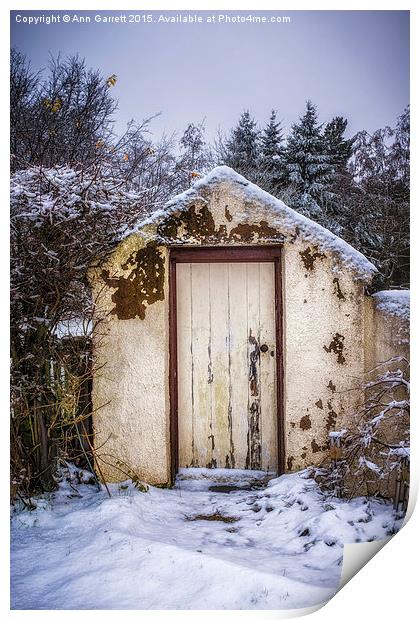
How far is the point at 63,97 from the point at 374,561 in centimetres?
492

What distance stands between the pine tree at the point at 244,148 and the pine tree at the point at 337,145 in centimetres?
95

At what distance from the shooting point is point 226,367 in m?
3.97

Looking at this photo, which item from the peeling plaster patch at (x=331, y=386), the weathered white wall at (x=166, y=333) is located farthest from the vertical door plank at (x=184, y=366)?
the peeling plaster patch at (x=331, y=386)

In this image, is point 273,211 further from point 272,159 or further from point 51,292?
point 272,159

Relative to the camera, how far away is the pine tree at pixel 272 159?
6.12m

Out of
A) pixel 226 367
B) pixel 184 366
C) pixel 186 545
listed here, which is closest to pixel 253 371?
pixel 226 367

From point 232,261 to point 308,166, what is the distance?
11.0ft

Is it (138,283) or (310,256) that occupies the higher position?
(310,256)

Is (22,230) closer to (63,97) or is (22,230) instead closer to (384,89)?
(63,97)

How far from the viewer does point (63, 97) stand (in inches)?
181

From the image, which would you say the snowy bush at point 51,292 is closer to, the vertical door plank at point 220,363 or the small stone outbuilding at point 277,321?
the small stone outbuilding at point 277,321

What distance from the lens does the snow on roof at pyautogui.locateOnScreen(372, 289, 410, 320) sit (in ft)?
11.3

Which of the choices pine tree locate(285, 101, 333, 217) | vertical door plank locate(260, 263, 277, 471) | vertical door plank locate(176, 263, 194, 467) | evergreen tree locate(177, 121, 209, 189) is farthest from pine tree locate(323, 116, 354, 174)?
vertical door plank locate(176, 263, 194, 467)

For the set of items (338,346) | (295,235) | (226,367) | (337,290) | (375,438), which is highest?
(295,235)
